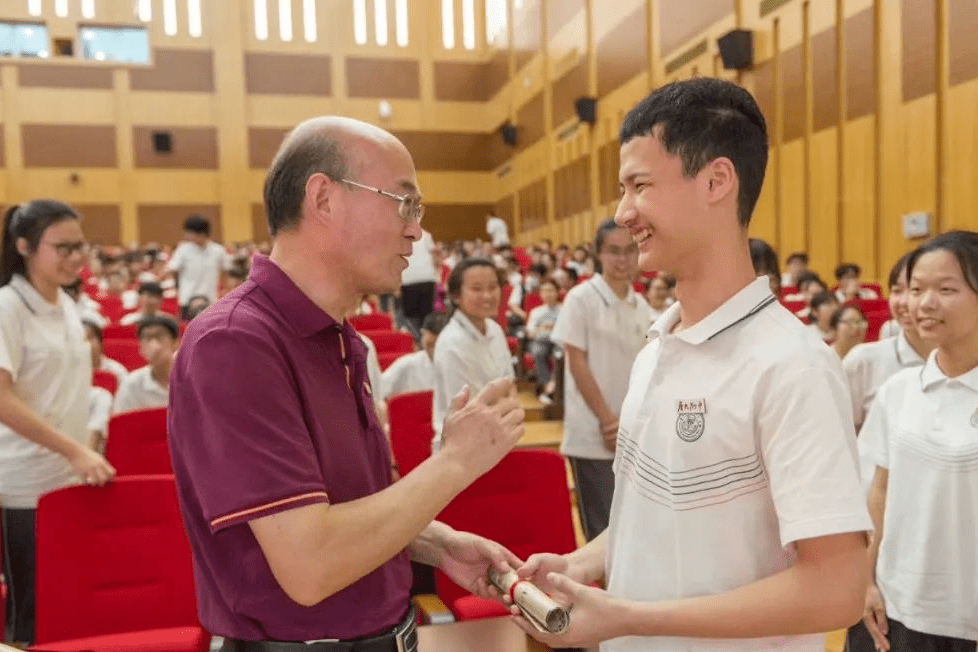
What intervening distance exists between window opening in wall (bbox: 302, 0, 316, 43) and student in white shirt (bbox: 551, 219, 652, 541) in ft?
48.3

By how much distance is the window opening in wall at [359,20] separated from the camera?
654 inches

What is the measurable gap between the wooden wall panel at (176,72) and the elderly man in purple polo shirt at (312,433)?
16.2 metres

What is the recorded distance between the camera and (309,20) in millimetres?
16406

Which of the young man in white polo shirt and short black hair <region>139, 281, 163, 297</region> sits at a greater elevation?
short black hair <region>139, 281, 163, 297</region>

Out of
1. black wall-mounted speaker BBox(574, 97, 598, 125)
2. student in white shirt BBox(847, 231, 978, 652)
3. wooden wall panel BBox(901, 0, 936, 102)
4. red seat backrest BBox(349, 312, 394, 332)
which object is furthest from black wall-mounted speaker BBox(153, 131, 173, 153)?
student in white shirt BBox(847, 231, 978, 652)

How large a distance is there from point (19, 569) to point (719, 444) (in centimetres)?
214

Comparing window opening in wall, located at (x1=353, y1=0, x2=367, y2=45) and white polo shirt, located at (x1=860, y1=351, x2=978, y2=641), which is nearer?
white polo shirt, located at (x1=860, y1=351, x2=978, y2=641)

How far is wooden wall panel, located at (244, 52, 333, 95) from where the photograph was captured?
53.2 feet

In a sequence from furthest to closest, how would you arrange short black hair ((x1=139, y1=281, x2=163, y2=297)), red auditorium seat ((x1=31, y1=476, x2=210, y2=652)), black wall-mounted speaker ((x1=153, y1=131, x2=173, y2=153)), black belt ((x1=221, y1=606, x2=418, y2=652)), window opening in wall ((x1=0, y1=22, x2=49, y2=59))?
1. black wall-mounted speaker ((x1=153, y1=131, x2=173, y2=153))
2. window opening in wall ((x1=0, y1=22, x2=49, y2=59))
3. short black hair ((x1=139, y1=281, x2=163, y2=297))
4. red auditorium seat ((x1=31, y1=476, x2=210, y2=652))
5. black belt ((x1=221, y1=606, x2=418, y2=652))

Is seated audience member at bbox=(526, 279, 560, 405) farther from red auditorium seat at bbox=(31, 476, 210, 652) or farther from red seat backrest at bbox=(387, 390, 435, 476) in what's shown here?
red auditorium seat at bbox=(31, 476, 210, 652)

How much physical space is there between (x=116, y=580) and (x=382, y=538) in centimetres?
134

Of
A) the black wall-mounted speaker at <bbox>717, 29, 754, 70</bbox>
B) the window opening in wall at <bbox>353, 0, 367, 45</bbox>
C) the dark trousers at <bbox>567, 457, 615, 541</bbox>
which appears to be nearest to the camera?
the dark trousers at <bbox>567, 457, 615, 541</bbox>

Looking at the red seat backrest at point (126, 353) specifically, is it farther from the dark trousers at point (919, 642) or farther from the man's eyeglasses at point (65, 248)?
the dark trousers at point (919, 642)

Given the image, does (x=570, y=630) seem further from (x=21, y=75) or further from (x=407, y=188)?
(x=21, y=75)
